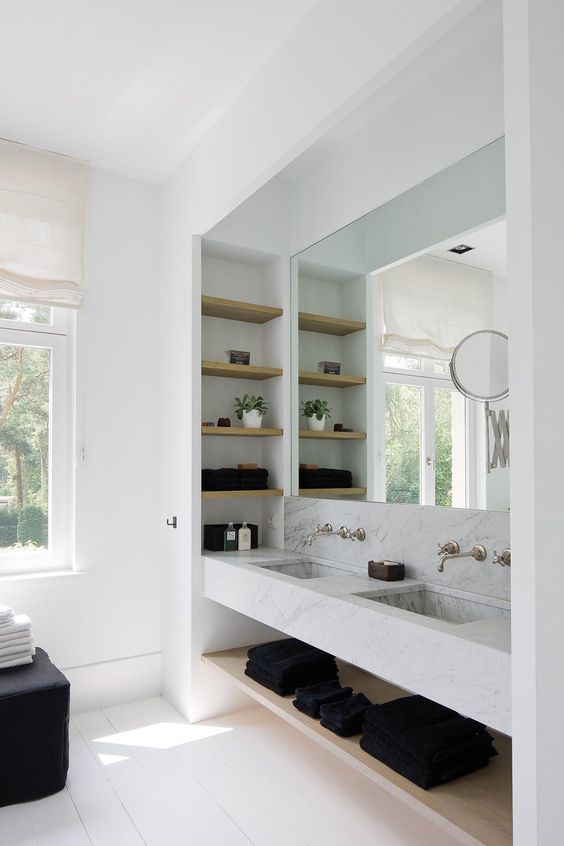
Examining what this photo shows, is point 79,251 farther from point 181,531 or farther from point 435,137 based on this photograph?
point 435,137

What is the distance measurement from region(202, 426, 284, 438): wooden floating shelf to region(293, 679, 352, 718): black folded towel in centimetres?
120

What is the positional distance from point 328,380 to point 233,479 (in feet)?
2.20

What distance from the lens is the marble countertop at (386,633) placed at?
4.98 feet

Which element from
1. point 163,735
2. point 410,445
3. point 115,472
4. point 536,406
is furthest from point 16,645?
point 536,406

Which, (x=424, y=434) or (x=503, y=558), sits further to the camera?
(x=424, y=434)

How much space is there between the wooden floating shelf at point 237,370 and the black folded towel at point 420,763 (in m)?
1.75

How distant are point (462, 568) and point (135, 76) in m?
2.25

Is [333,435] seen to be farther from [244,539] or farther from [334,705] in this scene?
[334,705]

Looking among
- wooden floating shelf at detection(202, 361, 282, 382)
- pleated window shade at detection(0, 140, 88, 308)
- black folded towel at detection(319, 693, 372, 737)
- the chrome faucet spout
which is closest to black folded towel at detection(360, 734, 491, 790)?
black folded towel at detection(319, 693, 372, 737)

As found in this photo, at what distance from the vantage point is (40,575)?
303 centimetres

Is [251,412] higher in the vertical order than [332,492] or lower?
higher

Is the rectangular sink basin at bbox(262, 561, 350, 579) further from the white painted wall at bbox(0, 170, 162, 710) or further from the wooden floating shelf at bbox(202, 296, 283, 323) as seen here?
the wooden floating shelf at bbox(202, 296, 283, 323)

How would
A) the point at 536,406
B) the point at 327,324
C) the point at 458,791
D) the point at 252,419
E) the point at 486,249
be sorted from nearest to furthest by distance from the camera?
the point at 536,406 → the point at 458,791 → the point at 486,249 → the point at 327,324 → the point at 252,419

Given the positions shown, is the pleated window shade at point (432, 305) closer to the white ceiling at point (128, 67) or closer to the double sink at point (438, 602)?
the double sink at point (438, 602)
